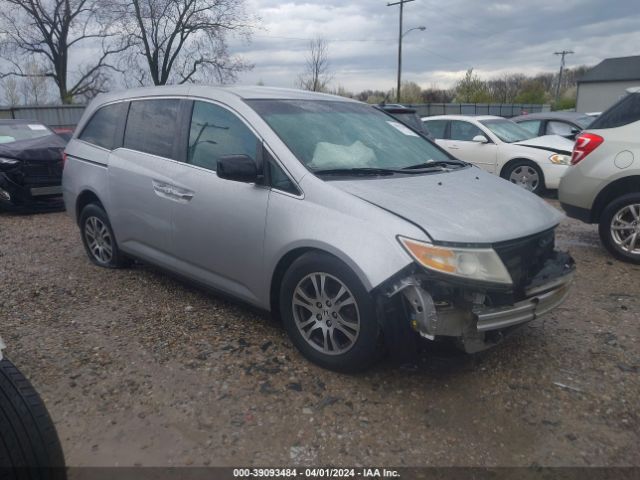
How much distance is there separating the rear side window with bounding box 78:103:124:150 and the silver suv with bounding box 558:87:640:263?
4.62 metres

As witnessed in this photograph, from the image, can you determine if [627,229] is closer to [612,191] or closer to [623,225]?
[623,225]

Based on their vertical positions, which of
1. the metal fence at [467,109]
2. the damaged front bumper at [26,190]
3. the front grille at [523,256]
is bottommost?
the damaged front bumper at [26,190]

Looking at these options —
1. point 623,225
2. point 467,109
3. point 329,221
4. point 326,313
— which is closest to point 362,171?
point 329,221

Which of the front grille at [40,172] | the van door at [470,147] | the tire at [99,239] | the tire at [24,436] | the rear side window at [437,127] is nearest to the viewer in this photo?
the tire at [24,436]

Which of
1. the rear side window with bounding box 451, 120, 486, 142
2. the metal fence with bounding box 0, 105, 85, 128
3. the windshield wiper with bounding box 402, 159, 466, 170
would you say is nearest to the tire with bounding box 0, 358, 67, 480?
the windshield wiper with bounding box 402, 159, 466, 170

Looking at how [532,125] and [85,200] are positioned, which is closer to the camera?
[85,200]

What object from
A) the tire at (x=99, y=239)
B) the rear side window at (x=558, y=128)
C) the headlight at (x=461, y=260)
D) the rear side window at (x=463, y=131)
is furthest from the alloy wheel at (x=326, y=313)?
the rear side window at (x=558, y=128)

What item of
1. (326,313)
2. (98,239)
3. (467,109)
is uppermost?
(467,109)

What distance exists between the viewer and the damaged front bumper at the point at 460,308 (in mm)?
2721

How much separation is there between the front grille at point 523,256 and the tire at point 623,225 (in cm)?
262

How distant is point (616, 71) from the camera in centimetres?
5984

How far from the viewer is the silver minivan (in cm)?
279

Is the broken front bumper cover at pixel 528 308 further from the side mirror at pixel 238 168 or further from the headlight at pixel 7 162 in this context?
the headlight at pixel 7 162

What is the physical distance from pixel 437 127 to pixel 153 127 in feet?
25.4
